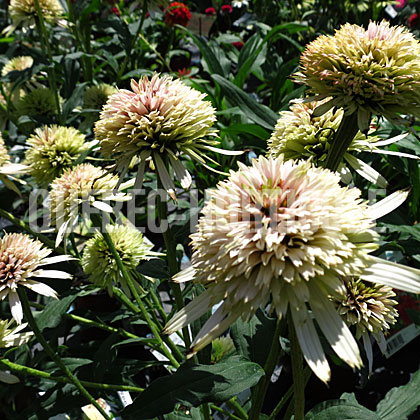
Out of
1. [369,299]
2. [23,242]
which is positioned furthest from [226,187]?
[23,242]

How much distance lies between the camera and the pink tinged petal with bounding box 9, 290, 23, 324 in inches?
27.6

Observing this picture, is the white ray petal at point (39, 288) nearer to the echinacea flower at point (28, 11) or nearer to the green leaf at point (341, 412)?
the green leaf at point (341, 412)

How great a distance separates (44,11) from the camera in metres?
1.77

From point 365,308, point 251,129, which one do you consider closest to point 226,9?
point 251,129

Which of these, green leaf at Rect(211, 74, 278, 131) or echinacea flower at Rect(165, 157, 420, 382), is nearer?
echinacea flower at Rect(165, 157, 420, 382)

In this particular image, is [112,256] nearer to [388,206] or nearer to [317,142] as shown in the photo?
[317,142]

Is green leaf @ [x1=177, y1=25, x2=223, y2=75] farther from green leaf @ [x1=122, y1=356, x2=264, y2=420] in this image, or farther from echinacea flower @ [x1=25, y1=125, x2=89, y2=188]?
green leaf @ [x1=122, y1=356, x2=264, y2=420]

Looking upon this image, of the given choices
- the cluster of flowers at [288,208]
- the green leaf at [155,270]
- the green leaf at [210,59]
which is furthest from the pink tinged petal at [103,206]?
the green leaf at [210,59]

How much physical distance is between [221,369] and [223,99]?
4.46ft

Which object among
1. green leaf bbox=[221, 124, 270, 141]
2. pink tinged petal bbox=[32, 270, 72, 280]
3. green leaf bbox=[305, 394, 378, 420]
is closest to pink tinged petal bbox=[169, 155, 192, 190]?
pink tinged petal bbox=[32, 270, 72, 280]

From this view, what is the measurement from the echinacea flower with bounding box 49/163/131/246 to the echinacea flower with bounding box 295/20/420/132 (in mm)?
377

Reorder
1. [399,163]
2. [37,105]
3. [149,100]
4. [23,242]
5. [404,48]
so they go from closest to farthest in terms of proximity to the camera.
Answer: [404,48], [149,100], [23,242], [399,163], [37,105]

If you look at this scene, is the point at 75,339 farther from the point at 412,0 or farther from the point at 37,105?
the point at 412,0

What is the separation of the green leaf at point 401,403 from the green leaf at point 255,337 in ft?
0.88
